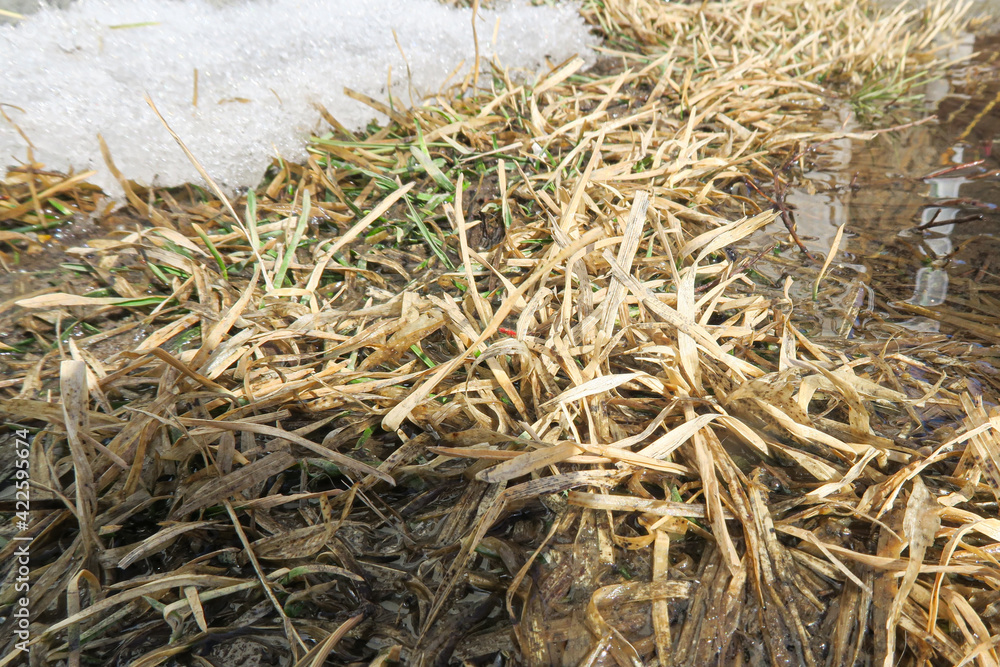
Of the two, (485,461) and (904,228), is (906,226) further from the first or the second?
(485,461)

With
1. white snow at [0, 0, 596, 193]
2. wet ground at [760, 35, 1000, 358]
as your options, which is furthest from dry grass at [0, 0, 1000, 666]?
white snow at [0, 0, 596, 193]

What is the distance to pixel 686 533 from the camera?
108cm

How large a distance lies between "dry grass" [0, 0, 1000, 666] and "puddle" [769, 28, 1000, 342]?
14cm

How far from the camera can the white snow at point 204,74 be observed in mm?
1854

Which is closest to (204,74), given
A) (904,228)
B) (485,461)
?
(485,461)

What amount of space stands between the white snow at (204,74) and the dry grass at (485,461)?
0.27 m

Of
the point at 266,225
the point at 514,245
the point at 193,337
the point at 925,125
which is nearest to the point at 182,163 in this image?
the point at 266,225

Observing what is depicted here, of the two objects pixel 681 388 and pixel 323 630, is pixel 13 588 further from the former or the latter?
pixel 681 388

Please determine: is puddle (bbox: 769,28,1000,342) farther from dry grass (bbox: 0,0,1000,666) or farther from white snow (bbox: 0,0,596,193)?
white snow (bbox: 0,0,596,193)

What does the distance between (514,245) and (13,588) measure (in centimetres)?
138

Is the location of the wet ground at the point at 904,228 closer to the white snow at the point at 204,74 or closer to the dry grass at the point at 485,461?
the dry grass at the point at 485,461

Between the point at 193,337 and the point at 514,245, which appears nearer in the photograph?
the point at 193,337

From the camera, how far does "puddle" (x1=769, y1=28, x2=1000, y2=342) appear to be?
5.06ft

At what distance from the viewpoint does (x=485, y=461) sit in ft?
3.60
